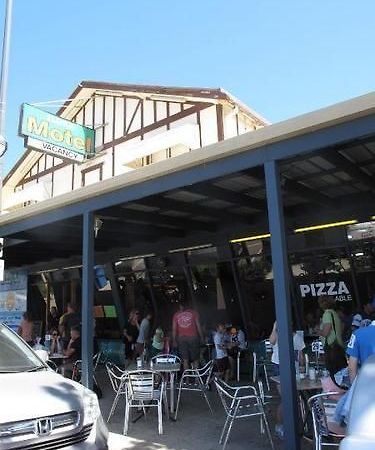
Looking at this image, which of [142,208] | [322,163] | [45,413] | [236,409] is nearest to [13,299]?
[142,208]

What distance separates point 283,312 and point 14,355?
289 centimetres

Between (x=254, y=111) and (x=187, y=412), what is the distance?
10190 millimetres

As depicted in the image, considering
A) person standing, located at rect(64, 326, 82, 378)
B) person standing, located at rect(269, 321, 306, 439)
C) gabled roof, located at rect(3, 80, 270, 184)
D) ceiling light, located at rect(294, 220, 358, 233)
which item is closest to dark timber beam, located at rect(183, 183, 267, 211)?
ceiling light, located at rect(294, 220, 358, 233)

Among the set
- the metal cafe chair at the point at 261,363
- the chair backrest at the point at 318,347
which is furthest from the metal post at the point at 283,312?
the metal cafe chair at the point at 261,363

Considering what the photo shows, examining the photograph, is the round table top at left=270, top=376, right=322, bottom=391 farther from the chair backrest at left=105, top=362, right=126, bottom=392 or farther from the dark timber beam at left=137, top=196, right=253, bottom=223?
the dark timber beam at left=137, top=196, right=253, bottom=223

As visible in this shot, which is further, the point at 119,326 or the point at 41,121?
the point at 119,326

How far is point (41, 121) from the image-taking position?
12797 millimetres

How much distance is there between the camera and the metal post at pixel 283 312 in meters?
4.93

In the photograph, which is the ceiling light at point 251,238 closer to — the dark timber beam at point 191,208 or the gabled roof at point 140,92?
the dark timber beam at point 191,208

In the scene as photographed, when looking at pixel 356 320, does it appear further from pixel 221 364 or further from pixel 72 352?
pixel 72 352

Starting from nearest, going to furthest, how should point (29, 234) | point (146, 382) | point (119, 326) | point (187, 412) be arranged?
point (146, 382), point (187, 412), point (29, 234), point (119, 326)

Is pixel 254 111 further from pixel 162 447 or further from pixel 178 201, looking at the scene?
pixel 162 447

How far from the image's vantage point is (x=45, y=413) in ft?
12.5

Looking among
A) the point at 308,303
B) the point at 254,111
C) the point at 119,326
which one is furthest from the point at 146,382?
the point at 254,111
